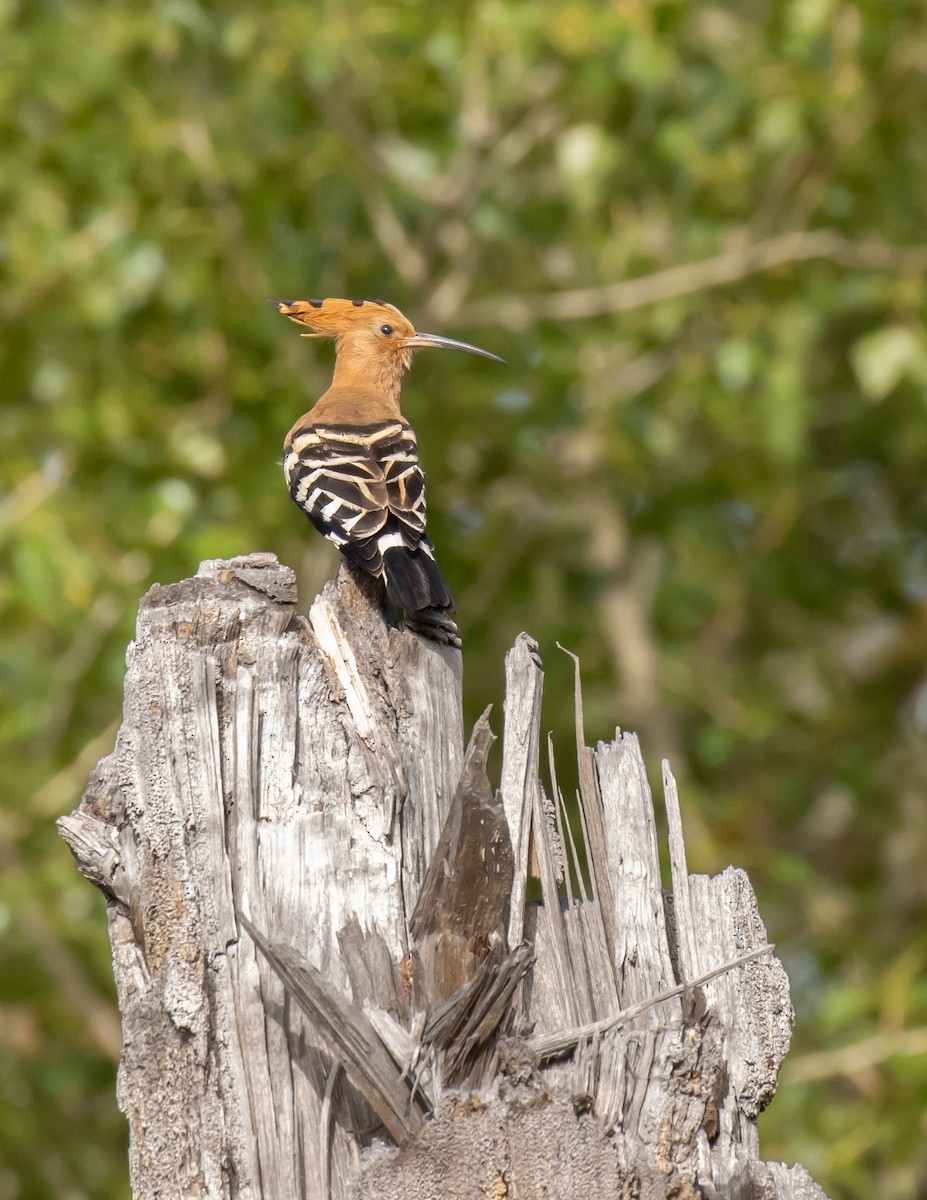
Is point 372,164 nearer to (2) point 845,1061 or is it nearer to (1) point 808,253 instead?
(1) point 808,253

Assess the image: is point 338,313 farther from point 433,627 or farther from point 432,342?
point 433,627

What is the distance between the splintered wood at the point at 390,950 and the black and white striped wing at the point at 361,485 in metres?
1.16

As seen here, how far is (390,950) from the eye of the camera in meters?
2.20

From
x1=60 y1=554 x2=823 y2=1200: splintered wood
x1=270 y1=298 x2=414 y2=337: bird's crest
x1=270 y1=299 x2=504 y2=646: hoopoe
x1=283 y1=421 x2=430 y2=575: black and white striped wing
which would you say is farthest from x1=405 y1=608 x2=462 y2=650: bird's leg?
x1=270 y1=298 x2=414 y2=337: bird's crest

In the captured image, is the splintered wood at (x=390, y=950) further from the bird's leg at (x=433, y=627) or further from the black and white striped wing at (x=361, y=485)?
the black and white striped wing at (x=361, y=485)

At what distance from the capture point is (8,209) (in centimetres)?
579

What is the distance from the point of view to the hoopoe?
3379mm

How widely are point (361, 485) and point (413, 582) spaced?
0.90 meters

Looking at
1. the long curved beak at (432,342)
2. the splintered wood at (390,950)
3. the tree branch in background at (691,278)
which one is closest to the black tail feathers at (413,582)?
the splintered wood at (390,950)

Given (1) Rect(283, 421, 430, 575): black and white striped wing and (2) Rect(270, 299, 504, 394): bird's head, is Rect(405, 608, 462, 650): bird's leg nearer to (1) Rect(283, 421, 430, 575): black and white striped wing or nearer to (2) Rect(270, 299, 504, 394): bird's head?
(1) Rect(283, 421, 430, 575): black and white striped wing

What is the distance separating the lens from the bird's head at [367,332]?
5566 millimetres

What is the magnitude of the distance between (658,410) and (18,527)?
3.23m

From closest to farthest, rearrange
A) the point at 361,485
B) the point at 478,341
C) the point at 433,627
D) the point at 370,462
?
the point at 433,627 → the point at 361,485 → the point at 370,462 → the point at 478,341

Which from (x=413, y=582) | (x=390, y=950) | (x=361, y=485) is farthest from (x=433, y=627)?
(x=361, y=485)
